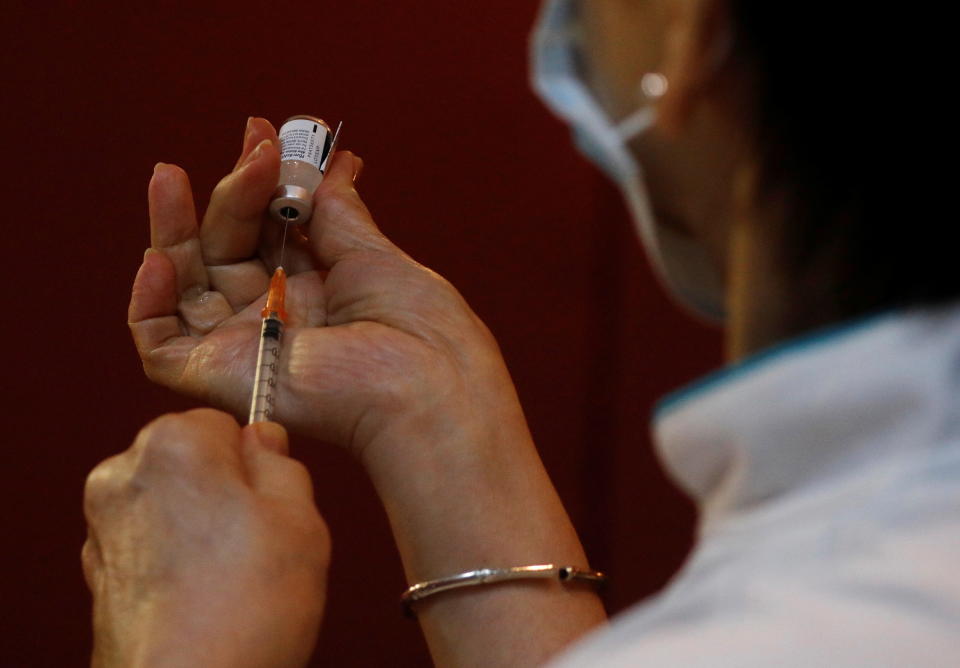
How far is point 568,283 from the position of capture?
175 cm

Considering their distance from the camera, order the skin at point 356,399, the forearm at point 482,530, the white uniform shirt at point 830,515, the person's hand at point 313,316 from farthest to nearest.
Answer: the person's hand at point 313,316
the forearm at point 482,530
the skin at point 356,399
the white uniform shirt at point 830,515

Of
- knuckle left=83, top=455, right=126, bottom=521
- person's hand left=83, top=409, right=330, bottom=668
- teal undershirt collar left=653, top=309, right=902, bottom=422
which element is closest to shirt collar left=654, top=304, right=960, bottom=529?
teal undershirt collar left=653, top=309, right=902, bottom=422

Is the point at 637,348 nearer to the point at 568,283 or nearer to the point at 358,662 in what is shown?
the point at 568,283

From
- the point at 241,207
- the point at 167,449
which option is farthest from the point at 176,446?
the point at 241,207

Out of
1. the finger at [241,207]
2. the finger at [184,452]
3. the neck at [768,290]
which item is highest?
the finger at [241,207]

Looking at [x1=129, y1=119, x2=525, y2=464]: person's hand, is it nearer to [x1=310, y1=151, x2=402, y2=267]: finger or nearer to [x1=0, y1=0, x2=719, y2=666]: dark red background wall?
[x1=310, y1=151, x2=402, y2=267]: finger

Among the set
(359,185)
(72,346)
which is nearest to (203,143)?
(359,185)

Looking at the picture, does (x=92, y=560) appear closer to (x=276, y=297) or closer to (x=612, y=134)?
(x=276, y=297)

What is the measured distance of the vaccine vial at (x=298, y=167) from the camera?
1146 millimetres

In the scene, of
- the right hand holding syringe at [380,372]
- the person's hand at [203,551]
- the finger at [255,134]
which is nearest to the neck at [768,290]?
the person's hand at [203,551]

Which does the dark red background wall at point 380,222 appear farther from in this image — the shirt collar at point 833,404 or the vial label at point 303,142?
the shirt collar at point 833,404

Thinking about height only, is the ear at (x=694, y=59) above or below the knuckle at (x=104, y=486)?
above

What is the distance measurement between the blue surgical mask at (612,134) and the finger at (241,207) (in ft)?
1.45

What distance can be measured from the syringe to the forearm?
117mm
